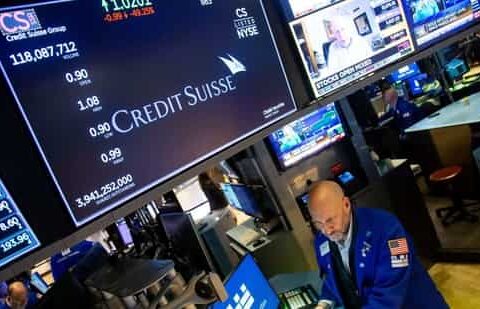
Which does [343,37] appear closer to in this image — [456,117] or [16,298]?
[16,298]

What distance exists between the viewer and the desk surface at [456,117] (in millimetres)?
4988

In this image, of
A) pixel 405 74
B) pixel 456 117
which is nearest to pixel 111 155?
pixel 456 117

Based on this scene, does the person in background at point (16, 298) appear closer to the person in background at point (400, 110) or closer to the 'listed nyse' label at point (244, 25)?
the 'listed nyse' label at point (244, 25)

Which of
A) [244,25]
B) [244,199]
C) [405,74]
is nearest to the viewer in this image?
[244,25]

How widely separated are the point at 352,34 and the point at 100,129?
1.62m

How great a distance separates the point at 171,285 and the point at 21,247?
22.6 inches

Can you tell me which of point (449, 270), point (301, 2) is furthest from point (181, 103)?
point (449, 270)

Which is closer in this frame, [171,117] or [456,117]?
[171,117]

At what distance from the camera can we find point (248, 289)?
201 centimetres

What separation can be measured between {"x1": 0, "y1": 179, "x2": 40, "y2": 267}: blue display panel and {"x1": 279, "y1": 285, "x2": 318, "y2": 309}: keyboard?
147cm

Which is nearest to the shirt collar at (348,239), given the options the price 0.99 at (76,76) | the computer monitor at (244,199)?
the computer monitor at (244,199)

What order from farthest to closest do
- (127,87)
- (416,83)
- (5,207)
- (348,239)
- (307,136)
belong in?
(416,83) → (307,136) → (348,239) → (127,87) → (5,207)

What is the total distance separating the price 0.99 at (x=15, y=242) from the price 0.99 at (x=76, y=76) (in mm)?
565

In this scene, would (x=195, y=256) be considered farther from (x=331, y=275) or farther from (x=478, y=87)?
(x=478, y=87)
